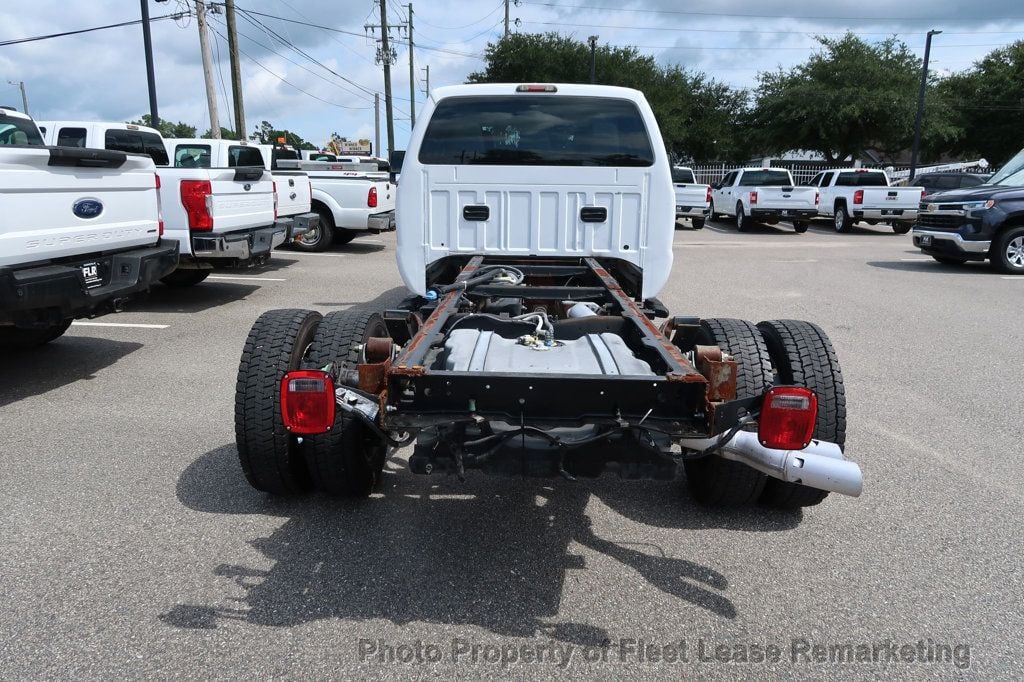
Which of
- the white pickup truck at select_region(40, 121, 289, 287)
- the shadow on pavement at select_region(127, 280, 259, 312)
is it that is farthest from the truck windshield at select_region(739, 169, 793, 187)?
the shadow on pavement at select_region(127, 280, 259, 312)

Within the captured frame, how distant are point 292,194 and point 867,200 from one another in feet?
49.4

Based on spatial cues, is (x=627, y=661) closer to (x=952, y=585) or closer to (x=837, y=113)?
(x=952, y=585)

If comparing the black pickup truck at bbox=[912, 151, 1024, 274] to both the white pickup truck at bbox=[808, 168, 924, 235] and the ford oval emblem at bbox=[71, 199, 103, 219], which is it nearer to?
the white pickup truck at bbox=[808, 168, 924, 235]

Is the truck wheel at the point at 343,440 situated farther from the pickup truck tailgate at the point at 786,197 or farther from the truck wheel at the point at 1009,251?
the pickup truck tailgate at the point at 786,197

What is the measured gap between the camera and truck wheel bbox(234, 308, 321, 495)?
3404 mm

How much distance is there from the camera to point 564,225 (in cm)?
540

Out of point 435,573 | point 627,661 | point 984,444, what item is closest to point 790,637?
point 627,661

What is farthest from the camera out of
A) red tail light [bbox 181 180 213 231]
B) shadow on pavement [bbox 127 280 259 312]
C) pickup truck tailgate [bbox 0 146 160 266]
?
shadow on pavement [bbox 127 280 259 312]

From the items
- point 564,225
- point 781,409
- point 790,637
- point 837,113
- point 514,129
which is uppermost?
point 837,113

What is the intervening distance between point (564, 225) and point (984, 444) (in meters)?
3.05

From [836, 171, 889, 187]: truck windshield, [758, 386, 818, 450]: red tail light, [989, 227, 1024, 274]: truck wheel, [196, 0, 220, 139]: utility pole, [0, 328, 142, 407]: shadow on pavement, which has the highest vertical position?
[196, 0, 220, 139]: utility pole

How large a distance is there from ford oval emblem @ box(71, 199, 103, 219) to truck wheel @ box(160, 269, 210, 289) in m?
4.06

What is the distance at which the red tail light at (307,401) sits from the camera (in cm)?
271

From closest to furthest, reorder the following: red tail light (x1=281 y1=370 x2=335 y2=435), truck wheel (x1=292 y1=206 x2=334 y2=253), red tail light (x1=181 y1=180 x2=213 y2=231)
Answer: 1. red tail light (x1=281 y1=370 x2=335 y2=435)
2. red tail light (x1=181 y1=180 x2=213 y2=231)
3. truck wheel (x1=292 y1=206 x2=334 y2=253)
